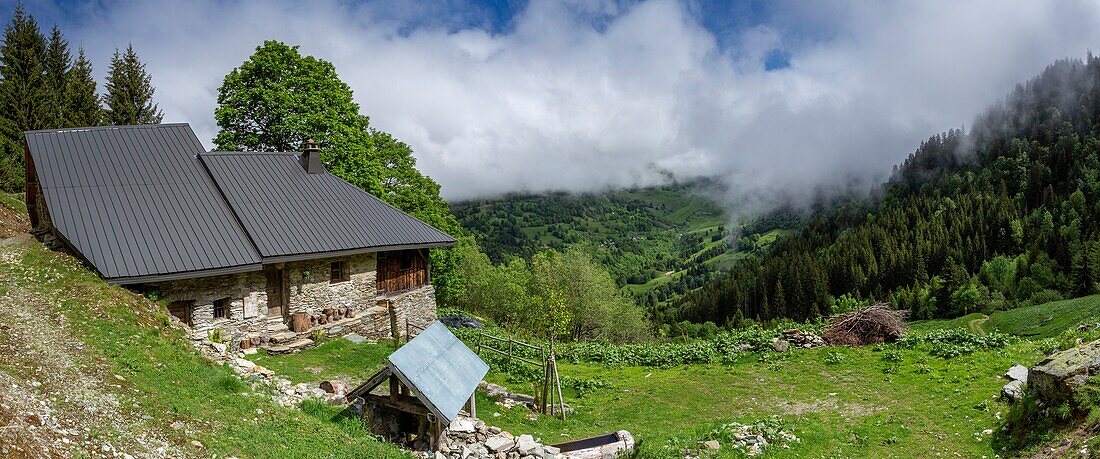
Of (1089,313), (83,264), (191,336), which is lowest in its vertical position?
(1089,313)

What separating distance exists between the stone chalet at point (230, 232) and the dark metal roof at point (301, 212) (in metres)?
0.07

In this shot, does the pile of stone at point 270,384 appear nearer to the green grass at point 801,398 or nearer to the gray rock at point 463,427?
the green grass at point 801,398

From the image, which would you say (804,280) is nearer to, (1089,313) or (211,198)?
(1089,313)

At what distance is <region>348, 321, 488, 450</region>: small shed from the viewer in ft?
45.1

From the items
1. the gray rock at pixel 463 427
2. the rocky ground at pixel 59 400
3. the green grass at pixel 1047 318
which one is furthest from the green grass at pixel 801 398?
the green grass at pixel 1047 318

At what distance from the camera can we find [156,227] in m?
21.8

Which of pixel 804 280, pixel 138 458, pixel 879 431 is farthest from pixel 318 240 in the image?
pixel 804 280

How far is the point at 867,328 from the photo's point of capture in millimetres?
26578

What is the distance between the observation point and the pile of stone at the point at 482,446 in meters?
13.9

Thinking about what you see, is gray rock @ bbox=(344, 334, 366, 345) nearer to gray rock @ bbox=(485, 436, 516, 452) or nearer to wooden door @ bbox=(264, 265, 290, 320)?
wooden door @ bbox=(264, 265, 290, 320)

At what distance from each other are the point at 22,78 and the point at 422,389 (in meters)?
45.6

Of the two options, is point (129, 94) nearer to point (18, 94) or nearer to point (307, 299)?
point (18, 94)

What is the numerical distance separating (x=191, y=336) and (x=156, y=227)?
4.85 metres

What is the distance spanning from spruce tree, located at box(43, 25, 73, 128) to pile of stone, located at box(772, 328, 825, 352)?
47.7 meters
